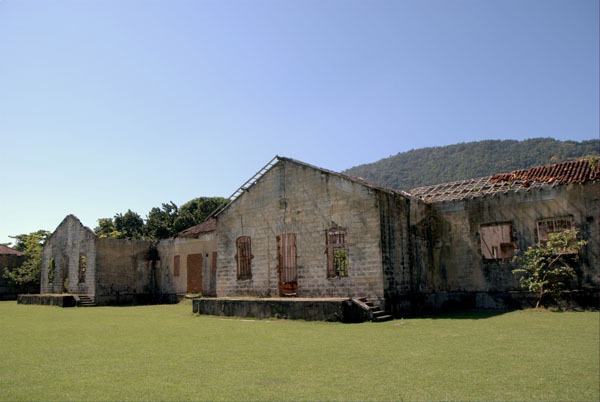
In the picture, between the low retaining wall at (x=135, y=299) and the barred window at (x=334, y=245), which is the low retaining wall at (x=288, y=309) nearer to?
the barred window at (x=334, y=245)

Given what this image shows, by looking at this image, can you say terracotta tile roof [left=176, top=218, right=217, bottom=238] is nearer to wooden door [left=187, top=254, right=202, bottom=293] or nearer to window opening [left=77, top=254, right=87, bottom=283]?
wooden door [left=187, top=254, right=202, bottom=293]

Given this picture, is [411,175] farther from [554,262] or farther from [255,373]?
[255,373]

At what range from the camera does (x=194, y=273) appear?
83.0 feet

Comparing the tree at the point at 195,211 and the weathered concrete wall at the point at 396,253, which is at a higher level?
the tree at the point at 195,211

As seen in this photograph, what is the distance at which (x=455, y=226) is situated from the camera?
16828 mm

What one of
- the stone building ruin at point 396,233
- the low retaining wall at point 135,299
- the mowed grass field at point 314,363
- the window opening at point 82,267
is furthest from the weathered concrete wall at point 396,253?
the window opening at point 82,267

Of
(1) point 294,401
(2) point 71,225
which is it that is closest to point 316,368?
(1) point 294,401

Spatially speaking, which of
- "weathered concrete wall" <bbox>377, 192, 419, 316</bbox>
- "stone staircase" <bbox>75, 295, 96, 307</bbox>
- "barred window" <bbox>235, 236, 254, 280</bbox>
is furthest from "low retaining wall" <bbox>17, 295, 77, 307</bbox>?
"weathered concrete wall" <bbox>377, 192, 419, 316</bbox>

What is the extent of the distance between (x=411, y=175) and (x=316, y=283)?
58579mm

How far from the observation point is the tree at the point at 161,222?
4491 centimetres

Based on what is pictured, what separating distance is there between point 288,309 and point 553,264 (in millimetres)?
8517

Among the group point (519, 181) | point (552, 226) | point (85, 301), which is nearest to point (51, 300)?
point (85, 301)

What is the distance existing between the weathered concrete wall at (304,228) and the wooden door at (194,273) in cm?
707

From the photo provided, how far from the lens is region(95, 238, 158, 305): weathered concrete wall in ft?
85.9
